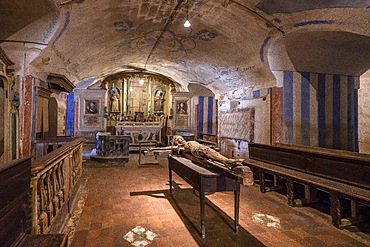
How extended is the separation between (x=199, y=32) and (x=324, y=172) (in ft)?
17.5

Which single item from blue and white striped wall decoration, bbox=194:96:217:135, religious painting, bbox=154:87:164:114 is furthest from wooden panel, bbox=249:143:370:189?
religious painting, bbox=154:87:164:114

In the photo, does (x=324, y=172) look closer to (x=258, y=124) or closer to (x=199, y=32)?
(x=258, y=124)

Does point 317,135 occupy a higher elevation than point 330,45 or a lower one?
lower

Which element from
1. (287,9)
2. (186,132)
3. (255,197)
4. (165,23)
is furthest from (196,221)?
(186,132)

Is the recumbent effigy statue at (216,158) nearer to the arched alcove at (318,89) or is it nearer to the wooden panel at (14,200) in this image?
the wooden panel at (14,200)

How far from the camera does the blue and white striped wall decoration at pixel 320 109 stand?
25.4ft

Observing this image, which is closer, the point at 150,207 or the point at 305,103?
the point at 150,207

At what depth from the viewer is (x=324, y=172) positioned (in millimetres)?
4898

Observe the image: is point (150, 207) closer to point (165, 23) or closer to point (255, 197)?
point (255, 197)

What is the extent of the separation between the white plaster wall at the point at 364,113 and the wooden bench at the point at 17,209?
12540 mm

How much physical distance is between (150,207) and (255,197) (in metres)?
2.46

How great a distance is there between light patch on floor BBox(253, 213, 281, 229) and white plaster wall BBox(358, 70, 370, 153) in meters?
9.11

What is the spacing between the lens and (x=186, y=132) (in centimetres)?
1505

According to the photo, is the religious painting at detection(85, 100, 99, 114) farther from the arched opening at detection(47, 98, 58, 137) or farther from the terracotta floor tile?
the terracotta floor tile
